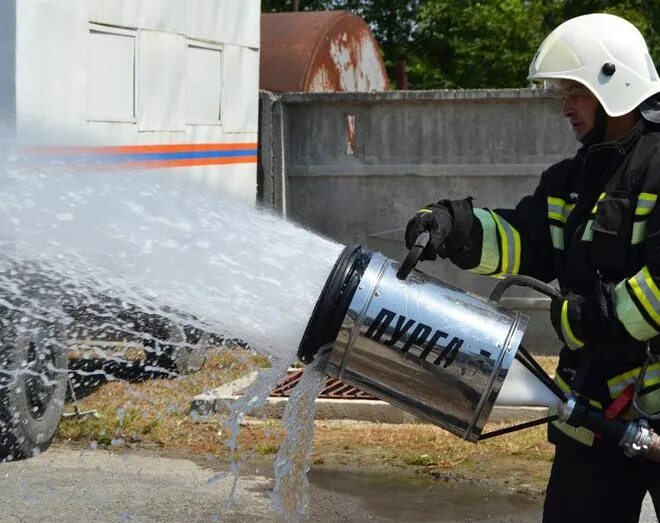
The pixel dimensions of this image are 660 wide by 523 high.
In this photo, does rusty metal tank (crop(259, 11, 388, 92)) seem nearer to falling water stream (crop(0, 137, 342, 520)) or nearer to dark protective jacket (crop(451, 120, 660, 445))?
falling water stream (crop(0, 137, 342, 520))

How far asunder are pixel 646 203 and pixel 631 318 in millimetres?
288

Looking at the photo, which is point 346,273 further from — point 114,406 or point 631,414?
point 114,406

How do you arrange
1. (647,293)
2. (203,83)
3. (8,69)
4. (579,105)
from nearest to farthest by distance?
(647,293)
(579,105)
(8,69)
(203,83)

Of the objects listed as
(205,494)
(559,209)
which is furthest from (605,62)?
(205,494)

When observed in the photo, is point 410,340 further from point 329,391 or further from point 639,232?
point 329,391

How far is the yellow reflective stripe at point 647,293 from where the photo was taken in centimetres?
290

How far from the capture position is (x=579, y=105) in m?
3.25

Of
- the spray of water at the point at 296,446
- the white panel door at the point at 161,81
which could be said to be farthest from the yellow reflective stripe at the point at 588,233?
the white panel door at the point at 161,81

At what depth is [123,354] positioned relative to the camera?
715cm

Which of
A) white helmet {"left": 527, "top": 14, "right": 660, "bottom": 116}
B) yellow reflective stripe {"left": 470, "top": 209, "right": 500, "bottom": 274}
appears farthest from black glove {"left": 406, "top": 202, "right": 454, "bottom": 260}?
white helmet {"left": 527, "top": 14, "right": 660, "bottom": 116}

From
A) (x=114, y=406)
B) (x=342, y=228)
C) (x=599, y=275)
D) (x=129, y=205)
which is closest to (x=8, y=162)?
(x=129, y=205)

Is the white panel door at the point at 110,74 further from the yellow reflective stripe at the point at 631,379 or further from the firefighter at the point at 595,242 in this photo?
the yellow reflective stripe at the point at 631,379

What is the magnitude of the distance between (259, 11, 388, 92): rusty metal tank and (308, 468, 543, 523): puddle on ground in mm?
4902

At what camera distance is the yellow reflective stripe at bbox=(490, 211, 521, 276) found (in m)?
3.33
